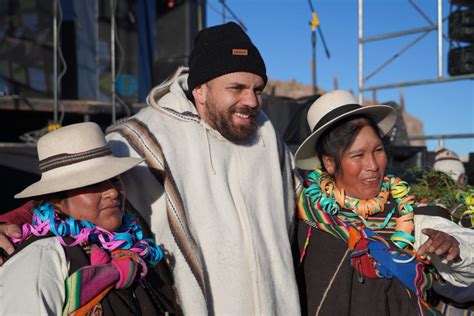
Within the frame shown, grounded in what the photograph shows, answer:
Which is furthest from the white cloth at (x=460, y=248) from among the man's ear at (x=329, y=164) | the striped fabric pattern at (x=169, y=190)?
the striped fabric pattern at (x=169, y=190)

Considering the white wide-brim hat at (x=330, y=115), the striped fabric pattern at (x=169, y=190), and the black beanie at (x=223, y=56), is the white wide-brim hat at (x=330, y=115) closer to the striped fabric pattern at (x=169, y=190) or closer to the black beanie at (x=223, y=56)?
the black beanie at (x=223, y=56)

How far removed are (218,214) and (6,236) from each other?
77 centimetres

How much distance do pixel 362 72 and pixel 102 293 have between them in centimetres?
725

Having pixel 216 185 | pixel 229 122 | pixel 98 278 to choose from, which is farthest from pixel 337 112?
pixel 98 278

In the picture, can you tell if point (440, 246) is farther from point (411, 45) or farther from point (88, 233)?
point (411, 45)

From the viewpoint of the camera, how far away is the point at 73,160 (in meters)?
2.05

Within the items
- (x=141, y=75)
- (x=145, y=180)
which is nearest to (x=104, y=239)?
(x=145, y=180)

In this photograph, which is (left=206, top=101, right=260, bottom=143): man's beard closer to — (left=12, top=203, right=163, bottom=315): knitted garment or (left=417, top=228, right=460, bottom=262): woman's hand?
(left=12, top=203, right=163, bottom=315): knitted garment

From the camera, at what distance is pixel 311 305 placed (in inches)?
96.8

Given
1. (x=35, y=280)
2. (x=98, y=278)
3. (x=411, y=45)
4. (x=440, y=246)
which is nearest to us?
(x=35, y=280)

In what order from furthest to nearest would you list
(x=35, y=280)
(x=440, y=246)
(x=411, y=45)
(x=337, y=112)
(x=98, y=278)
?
(x=411, y=45) → (x=337, y=112) → (x=440, y=246) → (x=98, y=278) → (x=35, y=280)

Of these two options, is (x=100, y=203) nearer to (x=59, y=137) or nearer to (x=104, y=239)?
(x=104, y=239)

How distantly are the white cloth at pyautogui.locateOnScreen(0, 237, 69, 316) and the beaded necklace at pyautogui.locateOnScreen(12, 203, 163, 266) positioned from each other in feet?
0.26

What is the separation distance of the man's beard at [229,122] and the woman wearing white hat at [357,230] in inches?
15.0
